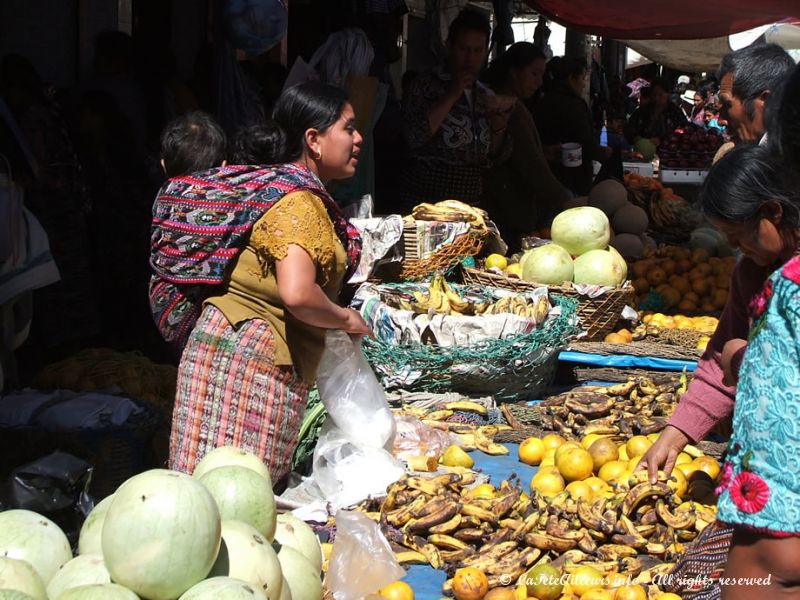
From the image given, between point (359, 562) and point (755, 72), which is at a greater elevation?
point (755, 72)

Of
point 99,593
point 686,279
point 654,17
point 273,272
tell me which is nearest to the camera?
point 99,593

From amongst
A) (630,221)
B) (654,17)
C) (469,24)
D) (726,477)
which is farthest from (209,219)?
(654,17)

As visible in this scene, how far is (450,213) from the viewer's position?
615 cm

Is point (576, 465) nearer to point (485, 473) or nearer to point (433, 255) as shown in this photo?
point (485, 473)

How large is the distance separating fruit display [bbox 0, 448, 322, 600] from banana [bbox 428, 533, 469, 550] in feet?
4.09

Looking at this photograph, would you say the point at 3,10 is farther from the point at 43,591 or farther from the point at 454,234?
the point at 43,591

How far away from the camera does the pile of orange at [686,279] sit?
274 inches

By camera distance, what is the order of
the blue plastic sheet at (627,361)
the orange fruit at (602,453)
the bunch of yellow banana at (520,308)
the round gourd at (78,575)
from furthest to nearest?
the blue plastic sheet at (627,361)
the bunch of yellow banana at (520,308)
the orange fruit at (602,453)
the round gourd at (78,575)

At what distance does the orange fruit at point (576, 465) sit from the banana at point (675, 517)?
487 millimetres

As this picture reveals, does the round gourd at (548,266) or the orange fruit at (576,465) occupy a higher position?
the round gourd at (548,266)

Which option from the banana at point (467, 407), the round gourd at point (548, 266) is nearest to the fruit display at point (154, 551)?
the banana at point (467, 407)

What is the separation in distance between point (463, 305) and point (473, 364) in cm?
59

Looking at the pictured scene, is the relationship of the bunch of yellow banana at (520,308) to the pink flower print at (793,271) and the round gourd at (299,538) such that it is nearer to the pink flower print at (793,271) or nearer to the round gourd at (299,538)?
the round gourd at (299,538)

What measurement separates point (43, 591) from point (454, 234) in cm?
443
